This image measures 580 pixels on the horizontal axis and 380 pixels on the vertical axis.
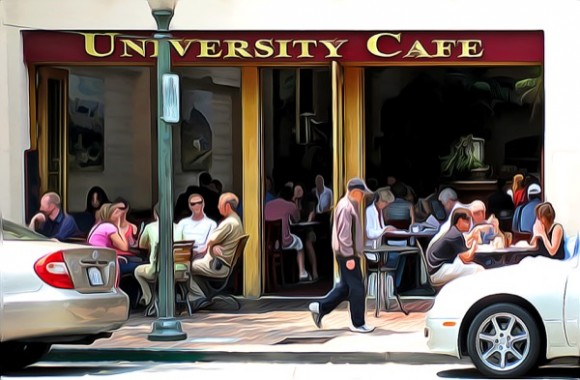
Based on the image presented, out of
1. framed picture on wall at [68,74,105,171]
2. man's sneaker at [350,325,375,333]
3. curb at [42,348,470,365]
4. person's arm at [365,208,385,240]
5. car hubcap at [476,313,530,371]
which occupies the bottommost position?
curb at [42,348,470,365]

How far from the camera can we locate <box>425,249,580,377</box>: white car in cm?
995

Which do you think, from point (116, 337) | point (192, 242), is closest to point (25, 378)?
point (116, 337)

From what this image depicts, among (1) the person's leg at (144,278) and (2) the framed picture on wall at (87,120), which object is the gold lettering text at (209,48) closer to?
(2) the framed picture on wall at (87,120)

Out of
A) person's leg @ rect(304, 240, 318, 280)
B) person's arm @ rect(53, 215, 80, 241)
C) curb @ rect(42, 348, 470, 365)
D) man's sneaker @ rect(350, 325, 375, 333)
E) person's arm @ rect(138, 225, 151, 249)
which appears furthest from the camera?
person's leg @ rect(304, 240, 318, 280)

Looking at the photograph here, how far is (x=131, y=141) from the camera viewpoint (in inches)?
622

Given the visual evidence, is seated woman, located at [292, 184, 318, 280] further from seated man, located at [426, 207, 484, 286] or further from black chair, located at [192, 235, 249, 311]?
seated man, located at [426, 207, 484, 286]

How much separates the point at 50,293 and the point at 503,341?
390 cm

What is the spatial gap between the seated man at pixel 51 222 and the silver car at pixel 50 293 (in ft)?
14.1

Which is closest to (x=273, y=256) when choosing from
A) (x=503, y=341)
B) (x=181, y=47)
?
(x=181, y=47)

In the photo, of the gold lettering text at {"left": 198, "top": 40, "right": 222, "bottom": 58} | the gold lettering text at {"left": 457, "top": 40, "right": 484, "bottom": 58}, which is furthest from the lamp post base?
the gold lettering text at {"left": 457, "top": 40, "right": 484, "bottom": 58}

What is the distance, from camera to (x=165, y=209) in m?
12.7

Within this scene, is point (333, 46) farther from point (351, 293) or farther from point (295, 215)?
point (351, 293)

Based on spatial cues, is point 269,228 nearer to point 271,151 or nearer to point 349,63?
point 271,151

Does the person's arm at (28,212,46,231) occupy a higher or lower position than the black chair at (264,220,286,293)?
higher
